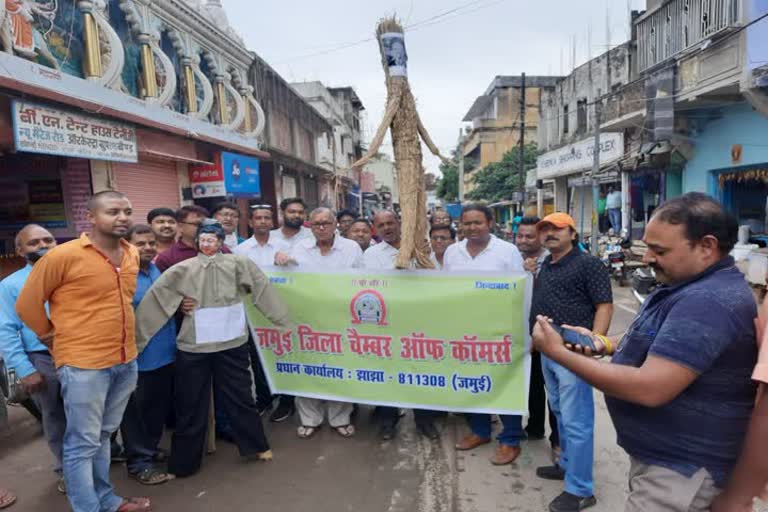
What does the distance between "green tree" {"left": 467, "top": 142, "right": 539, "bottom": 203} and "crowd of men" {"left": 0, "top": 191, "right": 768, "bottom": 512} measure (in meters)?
24.1

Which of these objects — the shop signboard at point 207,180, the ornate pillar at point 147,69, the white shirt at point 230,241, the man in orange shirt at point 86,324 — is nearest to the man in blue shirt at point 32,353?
the man in orange shirt at point 86,324

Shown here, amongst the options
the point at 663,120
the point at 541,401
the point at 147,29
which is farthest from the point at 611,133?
the point at 541,401

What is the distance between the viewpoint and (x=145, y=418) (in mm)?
3352

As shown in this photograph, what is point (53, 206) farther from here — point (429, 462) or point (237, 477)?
point (429, 462)

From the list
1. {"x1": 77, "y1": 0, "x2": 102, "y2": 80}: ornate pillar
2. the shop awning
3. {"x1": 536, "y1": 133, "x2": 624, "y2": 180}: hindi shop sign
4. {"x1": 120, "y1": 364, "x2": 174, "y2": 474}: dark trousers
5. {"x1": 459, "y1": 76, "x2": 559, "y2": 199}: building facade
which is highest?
{"x1": 459, "y1": 76, "x2": 559, "y2": 199}: building facade

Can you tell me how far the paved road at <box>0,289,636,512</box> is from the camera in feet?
9.54

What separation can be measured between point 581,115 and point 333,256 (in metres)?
18.4

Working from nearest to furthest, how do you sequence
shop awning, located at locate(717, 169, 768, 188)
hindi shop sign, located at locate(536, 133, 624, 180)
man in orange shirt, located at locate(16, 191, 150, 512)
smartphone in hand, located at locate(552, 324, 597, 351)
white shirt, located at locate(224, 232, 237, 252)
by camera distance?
smartphone in hand, located at locate(552, 324, 597, 351) → man in orange shirt, located at locate(16, 191, 150, 512) → white shirt, located at locate(224, 232, 237, 252) → shop awning, located at locate(717, 169, 768, 188) → hindi shop sign, located at locate(536, 133, 624, 180)

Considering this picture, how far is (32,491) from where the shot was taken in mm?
3225

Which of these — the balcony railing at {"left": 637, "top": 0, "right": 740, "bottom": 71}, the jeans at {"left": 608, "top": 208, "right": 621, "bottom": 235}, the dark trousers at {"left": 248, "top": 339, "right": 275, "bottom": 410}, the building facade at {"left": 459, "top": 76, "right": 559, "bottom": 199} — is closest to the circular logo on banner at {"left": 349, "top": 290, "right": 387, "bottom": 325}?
the dark trousers at {"left": 248, "top": 339, "right": 275, "bottom": 410}

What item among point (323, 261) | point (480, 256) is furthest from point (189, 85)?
point (480, 256)

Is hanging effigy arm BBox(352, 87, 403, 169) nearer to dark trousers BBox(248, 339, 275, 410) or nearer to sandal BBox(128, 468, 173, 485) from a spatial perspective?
dark trousers BBox(248, 339, 275, 410)

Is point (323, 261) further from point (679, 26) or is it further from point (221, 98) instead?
point (679, 26)

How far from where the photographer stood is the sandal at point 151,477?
126 inches
